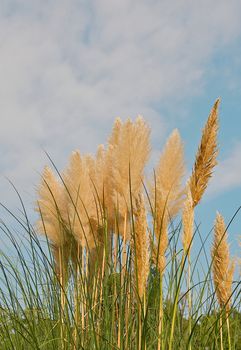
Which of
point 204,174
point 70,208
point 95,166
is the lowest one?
point 204,174

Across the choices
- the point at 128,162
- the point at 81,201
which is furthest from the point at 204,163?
the point at 81,201

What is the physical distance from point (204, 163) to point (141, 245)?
2.29 ft

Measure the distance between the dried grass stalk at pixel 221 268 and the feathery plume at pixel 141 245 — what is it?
1.22m

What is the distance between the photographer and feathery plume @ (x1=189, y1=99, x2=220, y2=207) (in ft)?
9.99

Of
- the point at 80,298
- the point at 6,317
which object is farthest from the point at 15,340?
the point at 80,298

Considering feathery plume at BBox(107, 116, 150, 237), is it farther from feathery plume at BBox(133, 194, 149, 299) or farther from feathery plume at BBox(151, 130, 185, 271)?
feathery plume at BBox(133, 194, 149, 299)

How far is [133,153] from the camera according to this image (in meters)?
3.96

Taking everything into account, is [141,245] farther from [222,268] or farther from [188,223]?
[222,268]

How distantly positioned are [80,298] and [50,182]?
1.35 metres

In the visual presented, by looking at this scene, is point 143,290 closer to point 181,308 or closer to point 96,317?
point 96,317

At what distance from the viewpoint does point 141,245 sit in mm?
2594

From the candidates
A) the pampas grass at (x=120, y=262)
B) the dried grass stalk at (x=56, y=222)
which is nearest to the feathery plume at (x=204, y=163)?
the pampas grass at (x=120, y=262)

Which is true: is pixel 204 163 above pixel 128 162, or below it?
below

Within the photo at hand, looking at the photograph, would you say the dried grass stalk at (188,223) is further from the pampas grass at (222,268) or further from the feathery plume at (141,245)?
the pampas grass at (222,268)
